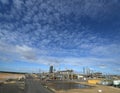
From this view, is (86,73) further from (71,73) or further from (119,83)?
(119,83)

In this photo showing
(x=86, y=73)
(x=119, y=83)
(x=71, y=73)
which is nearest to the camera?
(x=119, y=83)

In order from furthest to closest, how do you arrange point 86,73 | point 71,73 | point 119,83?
point 86,73, point 71,73, point 119,83

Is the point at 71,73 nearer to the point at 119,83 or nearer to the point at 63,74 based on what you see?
the point at 63,74

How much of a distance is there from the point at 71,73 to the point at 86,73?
34.5m

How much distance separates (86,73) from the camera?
7731 inches

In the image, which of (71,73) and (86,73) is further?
(86,73)

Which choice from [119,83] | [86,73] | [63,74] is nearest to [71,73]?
[63,74]

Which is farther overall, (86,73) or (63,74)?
(86,73)

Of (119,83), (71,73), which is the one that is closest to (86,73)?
(71,73)

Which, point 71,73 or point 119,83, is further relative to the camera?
point 71,73

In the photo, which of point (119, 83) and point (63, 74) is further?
point (63, 74)

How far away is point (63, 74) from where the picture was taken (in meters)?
170

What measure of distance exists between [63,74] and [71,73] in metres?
8.47

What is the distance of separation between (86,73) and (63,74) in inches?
1524
